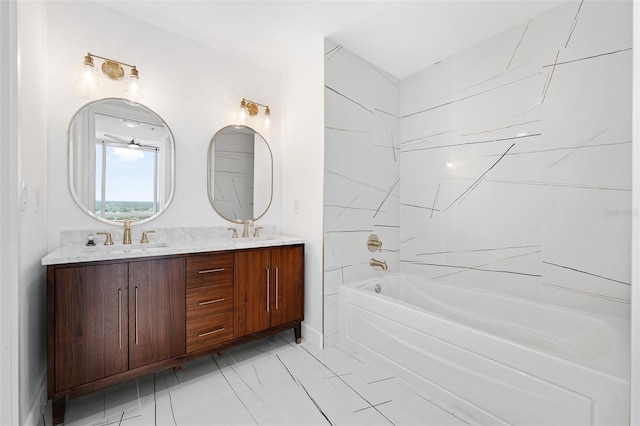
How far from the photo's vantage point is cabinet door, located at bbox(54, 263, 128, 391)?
1413mm

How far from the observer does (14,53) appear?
41.9 inches

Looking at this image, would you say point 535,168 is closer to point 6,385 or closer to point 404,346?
point 404,346

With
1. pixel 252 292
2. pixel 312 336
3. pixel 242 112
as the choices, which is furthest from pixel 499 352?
pixel 242 112

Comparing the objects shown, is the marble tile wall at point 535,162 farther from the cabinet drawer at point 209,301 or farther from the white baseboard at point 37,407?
the white baseboard at point 37,407

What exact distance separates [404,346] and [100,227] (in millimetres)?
2225

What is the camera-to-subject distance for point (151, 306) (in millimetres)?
1672

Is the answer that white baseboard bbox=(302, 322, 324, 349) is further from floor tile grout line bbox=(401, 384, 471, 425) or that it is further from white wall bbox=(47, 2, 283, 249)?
white wall bbox=(47, 2, 283, 249)

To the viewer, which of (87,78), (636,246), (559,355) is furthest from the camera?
(87,78)

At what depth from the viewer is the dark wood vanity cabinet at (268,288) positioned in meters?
2.05

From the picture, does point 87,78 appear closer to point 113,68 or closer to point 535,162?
point 113,68

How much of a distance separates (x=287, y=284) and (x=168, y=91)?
181cm

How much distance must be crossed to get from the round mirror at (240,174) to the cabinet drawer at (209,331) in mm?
923

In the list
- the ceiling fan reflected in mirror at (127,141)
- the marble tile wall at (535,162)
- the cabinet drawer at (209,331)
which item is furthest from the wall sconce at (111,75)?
the marble tile wall at (535,162)

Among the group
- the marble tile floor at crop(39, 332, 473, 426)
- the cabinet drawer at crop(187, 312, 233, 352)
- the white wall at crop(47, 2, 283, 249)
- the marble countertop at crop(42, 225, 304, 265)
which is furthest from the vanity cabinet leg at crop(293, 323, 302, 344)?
the white wall at crop(47, 2, 283, 249)
